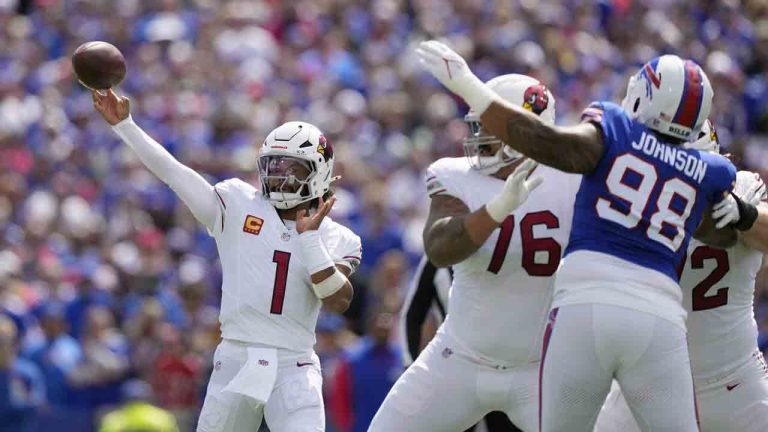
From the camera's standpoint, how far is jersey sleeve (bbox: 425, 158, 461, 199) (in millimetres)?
6281

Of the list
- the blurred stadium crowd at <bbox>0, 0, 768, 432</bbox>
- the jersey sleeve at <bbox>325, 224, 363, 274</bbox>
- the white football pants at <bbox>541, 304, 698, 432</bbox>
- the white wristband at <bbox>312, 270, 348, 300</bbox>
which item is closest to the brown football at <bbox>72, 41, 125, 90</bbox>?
the jersey sleeve at <bbox>325, 224, 363, 274</bbox>

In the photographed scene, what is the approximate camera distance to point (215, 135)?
48.1 feet

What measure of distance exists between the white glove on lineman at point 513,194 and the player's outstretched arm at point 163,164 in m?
1.36

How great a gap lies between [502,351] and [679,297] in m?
0.85

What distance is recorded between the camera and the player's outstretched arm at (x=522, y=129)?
556 centimetres

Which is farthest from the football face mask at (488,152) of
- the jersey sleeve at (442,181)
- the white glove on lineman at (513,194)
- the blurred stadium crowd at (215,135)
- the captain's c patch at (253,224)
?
the blurred stadium crowd at (215,135)

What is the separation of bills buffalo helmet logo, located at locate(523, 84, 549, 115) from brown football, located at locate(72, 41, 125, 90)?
67.5 inches

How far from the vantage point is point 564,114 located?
1405 centimetres

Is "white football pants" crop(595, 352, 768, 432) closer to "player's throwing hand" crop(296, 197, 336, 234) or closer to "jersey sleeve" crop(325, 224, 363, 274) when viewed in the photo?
"jersey sleeve" crop(325, 224, 363, 274)

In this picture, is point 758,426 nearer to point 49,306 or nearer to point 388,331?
point 388,331

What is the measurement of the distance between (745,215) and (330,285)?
1667mm

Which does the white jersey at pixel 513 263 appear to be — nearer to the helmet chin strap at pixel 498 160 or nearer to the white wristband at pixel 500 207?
the helmet chin strap at pixel 498 160

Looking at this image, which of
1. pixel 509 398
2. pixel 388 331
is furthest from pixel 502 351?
pixel 388 331

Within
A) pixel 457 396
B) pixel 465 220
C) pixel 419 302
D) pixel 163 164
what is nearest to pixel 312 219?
pixel 163 164
